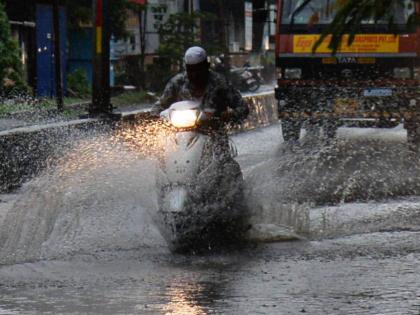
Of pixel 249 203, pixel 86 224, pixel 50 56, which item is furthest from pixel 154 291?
pixel 50 56

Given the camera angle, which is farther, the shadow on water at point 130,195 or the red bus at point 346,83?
the red bus at point 346,83

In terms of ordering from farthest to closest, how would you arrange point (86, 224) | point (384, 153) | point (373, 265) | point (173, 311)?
point (384, 153) → point (86, 224) → point (373, 265) → point (173, 311)

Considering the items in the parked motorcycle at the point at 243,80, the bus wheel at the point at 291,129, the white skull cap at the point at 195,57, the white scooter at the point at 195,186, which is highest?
the white skull cap at the point at 195,57

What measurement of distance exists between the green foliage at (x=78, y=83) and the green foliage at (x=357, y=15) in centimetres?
2535

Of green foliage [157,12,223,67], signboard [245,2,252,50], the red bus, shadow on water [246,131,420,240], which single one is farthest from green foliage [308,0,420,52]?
signboard [245,2,252,50]

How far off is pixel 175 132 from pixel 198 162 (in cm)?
31

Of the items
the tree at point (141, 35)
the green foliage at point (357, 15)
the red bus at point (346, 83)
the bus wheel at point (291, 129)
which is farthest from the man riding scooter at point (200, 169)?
the tree at point (141, 35)

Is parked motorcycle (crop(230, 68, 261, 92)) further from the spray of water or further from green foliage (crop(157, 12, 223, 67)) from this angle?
the spray of water

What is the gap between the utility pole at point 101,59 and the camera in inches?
695

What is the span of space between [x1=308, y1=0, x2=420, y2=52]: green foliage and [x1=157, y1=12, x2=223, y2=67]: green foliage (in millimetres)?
29091

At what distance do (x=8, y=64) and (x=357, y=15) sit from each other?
2083 centimetres

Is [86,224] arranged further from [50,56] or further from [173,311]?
[50,56]

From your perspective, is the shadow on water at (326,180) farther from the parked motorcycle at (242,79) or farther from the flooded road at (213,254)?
the parked motorcycle at (242,79)

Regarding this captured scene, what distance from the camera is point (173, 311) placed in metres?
5.77
